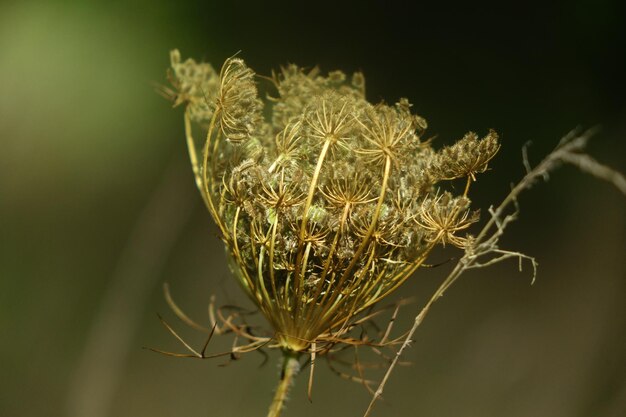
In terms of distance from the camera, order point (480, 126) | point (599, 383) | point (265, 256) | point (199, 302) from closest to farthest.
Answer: point (265, 256) < point (480, 126) < point (599, 383) < point (199, 302)

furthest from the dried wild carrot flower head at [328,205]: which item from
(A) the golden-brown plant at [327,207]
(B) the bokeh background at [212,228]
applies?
(B) the bokeh background at [212,228]

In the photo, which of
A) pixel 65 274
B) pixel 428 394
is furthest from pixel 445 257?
pixel 65 274

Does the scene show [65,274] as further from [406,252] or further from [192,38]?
[406,252]

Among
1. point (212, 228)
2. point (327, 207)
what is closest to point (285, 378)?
point (327, 207)

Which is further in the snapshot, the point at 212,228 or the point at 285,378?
the point at 212,228

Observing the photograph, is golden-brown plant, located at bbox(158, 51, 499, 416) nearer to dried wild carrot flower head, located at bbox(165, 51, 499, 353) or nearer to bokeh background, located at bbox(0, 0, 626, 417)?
dried wild carrot flower head, located at bbox(165, 51, 499, 353)

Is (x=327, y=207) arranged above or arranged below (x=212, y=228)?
above

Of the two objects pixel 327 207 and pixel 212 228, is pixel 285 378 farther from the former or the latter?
pixel 212 228
